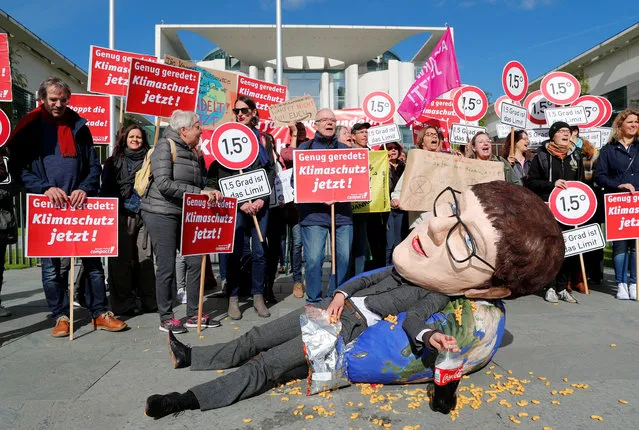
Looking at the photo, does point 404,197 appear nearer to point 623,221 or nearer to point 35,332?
point 623,221

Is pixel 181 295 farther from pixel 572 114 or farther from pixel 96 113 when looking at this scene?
pixel 572 114

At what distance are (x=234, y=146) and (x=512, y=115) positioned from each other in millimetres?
4588

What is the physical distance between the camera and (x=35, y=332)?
14.3 feet

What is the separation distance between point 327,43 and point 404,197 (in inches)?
1403

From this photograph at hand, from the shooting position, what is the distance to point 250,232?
16.7 ft

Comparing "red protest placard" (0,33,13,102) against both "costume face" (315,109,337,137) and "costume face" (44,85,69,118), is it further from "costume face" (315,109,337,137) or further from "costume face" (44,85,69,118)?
"costume face" (315,109,337,137)

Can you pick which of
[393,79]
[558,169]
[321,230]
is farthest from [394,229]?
[393,79]

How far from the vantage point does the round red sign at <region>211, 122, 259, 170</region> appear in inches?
190

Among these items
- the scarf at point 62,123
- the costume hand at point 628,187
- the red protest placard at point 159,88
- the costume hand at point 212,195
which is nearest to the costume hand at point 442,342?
the costume hand at point 212,195

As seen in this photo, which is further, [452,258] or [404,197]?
[404,197]

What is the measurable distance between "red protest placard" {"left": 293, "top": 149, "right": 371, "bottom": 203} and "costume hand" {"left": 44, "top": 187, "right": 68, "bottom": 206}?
2.03 meters

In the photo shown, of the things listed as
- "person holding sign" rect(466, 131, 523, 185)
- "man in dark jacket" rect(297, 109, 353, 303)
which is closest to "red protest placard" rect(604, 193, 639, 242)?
"person holding sign" rect(466, 131, 523, 185)

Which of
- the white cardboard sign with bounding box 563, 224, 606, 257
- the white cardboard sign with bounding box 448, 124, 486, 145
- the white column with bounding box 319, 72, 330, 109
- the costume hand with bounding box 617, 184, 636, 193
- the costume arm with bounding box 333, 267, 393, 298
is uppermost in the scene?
the white column with bounding box 319, 72, 330, 109

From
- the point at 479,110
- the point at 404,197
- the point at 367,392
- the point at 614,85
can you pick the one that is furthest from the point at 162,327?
the point at 614,85
